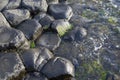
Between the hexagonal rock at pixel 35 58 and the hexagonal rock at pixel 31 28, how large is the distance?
680mm

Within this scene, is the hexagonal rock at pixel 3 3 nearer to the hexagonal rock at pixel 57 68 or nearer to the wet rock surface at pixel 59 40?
the wet rock surface at pixel 59 40

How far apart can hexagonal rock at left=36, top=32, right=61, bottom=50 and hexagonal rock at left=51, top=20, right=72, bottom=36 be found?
20cm

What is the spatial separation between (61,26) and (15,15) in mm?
1490

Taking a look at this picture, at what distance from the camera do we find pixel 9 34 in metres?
8.09

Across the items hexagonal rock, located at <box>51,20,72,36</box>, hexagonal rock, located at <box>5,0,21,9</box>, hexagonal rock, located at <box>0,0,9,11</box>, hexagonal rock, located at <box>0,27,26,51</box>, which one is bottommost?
hexagonal rock, located at <box>51,20,72,36</box>

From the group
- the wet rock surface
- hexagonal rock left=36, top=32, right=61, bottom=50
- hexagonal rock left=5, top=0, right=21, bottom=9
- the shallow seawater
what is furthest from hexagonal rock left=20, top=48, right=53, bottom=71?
hexagonal rock left=5, top=0, right=21, bottom=9

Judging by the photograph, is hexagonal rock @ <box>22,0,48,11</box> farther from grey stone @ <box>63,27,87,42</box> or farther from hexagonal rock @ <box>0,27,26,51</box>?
hexagonal rock @ <box>0,27,26,51</box>

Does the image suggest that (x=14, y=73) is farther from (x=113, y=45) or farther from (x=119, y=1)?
(x=119, y=1)

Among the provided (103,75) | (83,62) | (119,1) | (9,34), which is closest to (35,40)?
(9,34)

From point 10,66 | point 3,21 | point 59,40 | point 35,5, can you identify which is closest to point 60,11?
point 35,5

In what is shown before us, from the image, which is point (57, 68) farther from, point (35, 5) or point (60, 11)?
point (35, 5)

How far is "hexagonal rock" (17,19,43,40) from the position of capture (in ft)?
28.4

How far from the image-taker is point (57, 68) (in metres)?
7.63

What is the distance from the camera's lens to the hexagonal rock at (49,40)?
8.59m
